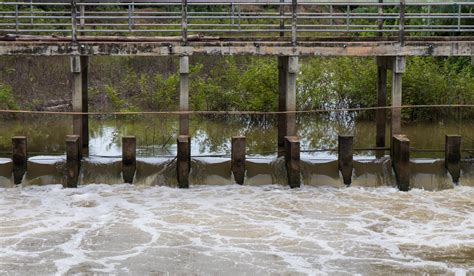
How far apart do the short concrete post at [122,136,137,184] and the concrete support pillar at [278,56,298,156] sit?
168 inches

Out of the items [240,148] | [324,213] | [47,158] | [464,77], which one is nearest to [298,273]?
[324,213]

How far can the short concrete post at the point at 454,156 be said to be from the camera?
68.1 feet

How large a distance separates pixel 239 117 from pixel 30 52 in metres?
10.7

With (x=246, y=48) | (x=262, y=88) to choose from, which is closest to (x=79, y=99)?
(x=246, y=48)

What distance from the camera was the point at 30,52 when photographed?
20.8 m

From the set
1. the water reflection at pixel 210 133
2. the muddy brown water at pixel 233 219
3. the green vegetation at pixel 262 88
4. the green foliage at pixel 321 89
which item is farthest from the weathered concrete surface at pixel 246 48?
the green foliage at pixel 321 89

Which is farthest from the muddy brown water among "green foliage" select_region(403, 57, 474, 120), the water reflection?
"green foliage" select_region(403, 57, 474, 120)

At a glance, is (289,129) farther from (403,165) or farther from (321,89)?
(321,89)

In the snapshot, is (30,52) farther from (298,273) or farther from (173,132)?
(298,273)

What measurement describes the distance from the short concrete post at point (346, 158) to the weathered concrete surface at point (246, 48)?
2388 mm

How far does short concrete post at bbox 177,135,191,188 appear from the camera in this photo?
66.4 feet

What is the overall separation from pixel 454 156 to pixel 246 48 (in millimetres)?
6134

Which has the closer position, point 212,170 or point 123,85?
point 212,170

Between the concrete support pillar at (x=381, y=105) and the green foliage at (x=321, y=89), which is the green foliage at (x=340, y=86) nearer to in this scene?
the green foliage at (x=321, y=89)
